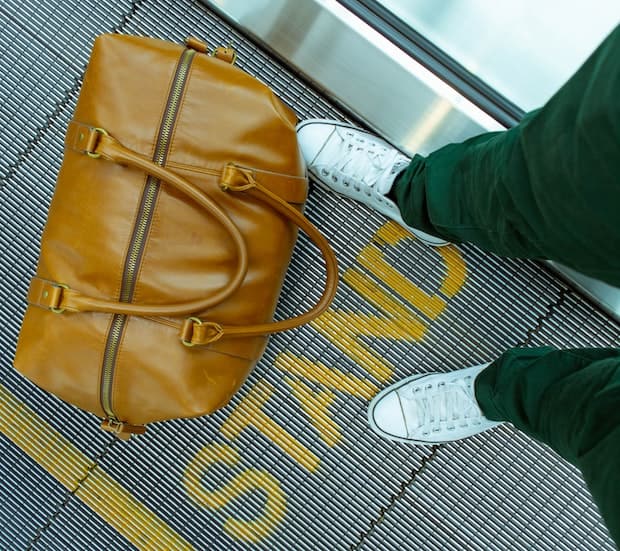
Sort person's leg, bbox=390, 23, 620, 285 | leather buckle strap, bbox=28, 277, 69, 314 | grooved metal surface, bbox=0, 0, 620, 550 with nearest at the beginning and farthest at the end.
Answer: person's leg, bbox=390, 23, 620, 285
leather buckle strap, bbox=28, 277, 69, 314
grooved metal surface, bbox=0, 0, 620, 550

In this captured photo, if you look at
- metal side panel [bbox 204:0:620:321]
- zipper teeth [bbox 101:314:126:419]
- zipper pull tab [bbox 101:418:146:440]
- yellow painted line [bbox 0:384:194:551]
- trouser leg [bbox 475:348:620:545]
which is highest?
metal side panel [bbox 204:0:620:321]

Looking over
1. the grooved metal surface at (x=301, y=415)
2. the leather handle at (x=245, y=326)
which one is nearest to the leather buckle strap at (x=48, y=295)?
the leather handle at (x=245, y=326)

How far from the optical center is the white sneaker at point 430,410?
83 centimetres

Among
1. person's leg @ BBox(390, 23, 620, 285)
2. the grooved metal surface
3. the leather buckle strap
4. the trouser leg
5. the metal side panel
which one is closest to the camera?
person's leg @ BBox(390, 23, 620, 285)

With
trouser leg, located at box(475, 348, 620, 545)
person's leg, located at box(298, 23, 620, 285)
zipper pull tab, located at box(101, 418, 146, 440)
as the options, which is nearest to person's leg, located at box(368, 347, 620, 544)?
trouser leg, located at box(475, 348, 620, 545)

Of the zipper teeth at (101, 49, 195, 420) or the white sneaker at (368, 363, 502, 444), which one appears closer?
the zipper teeth at (101, 49, 195, 420)

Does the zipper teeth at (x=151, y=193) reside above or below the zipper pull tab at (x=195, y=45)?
below

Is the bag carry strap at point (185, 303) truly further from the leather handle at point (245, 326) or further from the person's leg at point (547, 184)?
the person's leg at point (547, 184)

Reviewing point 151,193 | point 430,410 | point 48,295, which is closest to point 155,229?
point 151,193

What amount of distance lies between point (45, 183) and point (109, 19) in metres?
0.30

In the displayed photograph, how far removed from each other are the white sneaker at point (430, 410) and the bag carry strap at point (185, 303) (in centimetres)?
29

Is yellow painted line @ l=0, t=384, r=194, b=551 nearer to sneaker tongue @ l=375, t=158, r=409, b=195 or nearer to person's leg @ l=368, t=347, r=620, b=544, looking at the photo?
person's leg @ l=368, t=347, r=620, b=544

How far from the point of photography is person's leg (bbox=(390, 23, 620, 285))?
0.38 m

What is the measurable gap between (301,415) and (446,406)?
0.24m
